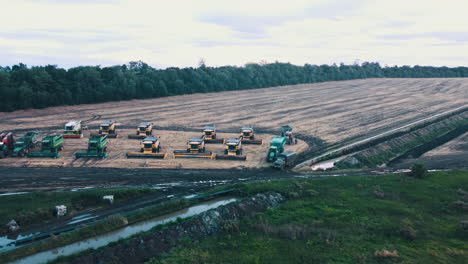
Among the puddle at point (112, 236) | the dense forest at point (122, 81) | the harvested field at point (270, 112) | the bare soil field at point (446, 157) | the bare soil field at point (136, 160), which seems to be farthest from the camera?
the dense forest at point (122, 81)

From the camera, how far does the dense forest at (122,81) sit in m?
68.3

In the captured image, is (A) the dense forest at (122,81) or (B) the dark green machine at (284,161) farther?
(A) the dense forest at (122,81)

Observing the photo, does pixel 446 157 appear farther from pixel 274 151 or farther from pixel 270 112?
pixel 270 112

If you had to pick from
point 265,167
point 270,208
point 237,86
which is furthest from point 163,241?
point 237,86

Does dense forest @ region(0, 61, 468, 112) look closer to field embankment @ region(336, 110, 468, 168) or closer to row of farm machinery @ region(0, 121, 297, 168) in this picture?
row of farm machinery @ region(0, 121, 297, 168)

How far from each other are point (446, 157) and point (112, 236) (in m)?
38.2

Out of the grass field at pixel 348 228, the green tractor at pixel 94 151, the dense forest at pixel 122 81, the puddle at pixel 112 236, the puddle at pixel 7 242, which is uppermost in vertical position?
the dense forest at pixel 122 81

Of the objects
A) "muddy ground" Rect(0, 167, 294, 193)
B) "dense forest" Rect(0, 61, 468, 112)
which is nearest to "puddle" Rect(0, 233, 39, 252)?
"muddy ground" Rect(0, 167, 294, 193)

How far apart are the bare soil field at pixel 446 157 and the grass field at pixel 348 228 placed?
31.3ft

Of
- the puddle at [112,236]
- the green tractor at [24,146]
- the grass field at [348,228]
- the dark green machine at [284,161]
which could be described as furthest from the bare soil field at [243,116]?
the grass field at [348,228]

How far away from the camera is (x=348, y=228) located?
21.0 meters

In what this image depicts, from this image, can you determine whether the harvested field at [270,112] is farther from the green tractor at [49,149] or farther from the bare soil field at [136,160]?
the green tractor at [49,149]

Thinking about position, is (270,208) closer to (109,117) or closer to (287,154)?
(287,154)

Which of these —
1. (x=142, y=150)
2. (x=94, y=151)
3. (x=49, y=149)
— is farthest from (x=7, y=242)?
(x=49, y=149)
